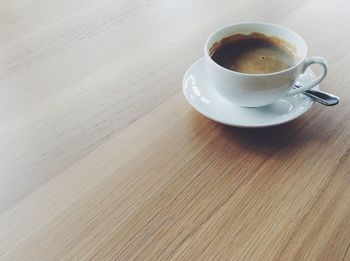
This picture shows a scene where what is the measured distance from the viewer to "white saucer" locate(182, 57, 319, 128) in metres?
0.56

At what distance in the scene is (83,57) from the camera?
724mm

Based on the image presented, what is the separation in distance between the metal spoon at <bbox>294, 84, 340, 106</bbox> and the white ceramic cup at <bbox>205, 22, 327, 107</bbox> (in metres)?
0.02

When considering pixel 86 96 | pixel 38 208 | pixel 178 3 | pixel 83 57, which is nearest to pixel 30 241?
pixel 38 208

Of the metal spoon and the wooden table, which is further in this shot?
the metal spoon

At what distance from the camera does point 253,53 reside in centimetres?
63

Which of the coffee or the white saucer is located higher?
the coffee

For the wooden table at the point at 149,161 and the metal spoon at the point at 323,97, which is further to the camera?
the metal spoon at the point at 323,97

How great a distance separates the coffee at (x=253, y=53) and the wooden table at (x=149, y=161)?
0.09m

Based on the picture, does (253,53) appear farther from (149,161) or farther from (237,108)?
(149,161)

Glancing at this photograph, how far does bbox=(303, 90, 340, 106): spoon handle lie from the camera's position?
0.58m

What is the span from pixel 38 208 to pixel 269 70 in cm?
37

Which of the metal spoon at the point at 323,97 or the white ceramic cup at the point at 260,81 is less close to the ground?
the white ceramic cup at the point at 260,81

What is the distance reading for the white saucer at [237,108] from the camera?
0.56 metres

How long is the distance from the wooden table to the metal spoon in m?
0.02
